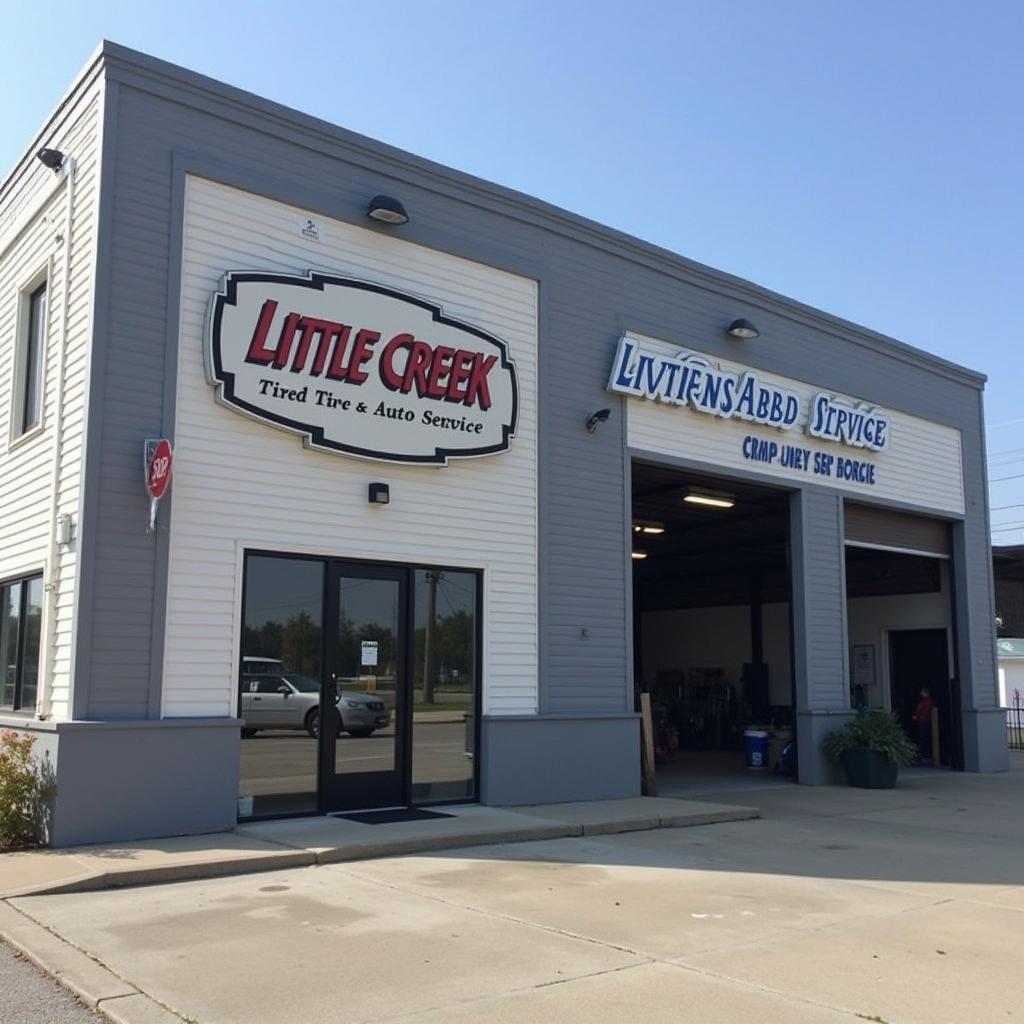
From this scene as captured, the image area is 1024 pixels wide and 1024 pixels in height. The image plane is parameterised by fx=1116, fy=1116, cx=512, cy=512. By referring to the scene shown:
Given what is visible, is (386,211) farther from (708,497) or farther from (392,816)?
(708,497)

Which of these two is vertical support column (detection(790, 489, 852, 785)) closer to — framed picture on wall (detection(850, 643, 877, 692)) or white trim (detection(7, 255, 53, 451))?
framed picture on wall (detection(850, 643, 877, 692))

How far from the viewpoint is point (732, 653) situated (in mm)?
28609

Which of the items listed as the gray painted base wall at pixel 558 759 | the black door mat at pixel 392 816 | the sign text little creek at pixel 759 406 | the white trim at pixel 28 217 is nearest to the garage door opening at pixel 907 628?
the sign text little creek at pixel 759 406

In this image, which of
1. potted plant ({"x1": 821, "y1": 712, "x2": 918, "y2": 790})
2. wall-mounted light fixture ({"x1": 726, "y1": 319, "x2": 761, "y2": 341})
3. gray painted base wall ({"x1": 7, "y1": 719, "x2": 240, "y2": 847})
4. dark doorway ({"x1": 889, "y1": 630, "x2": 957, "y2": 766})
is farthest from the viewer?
dark doorway ({"x1": 889, "y1": 630, "x2": 957, "y2": 766})

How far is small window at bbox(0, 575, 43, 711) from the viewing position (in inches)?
451

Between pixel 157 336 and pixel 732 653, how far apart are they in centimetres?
2079

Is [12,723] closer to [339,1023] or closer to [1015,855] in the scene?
[339,1023]

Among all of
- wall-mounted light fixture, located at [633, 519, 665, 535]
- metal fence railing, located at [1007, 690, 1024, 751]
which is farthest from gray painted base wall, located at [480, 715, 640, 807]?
metal fence railing, located at [1007, 690, 1024, 751]

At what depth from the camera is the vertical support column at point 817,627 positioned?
56.3 ft

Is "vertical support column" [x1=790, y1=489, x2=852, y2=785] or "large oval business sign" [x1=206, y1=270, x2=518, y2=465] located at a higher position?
"large oval business sign" [x1=206, y1=270, x2=518, y2=465]

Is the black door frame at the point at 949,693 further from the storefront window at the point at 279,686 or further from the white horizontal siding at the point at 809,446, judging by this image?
the storefront window at the point at 279,686

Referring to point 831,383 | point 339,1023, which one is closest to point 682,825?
point 339,1023

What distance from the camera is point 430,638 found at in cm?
1250

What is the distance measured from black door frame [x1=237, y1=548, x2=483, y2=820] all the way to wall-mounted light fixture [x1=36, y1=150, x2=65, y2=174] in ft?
14.6
